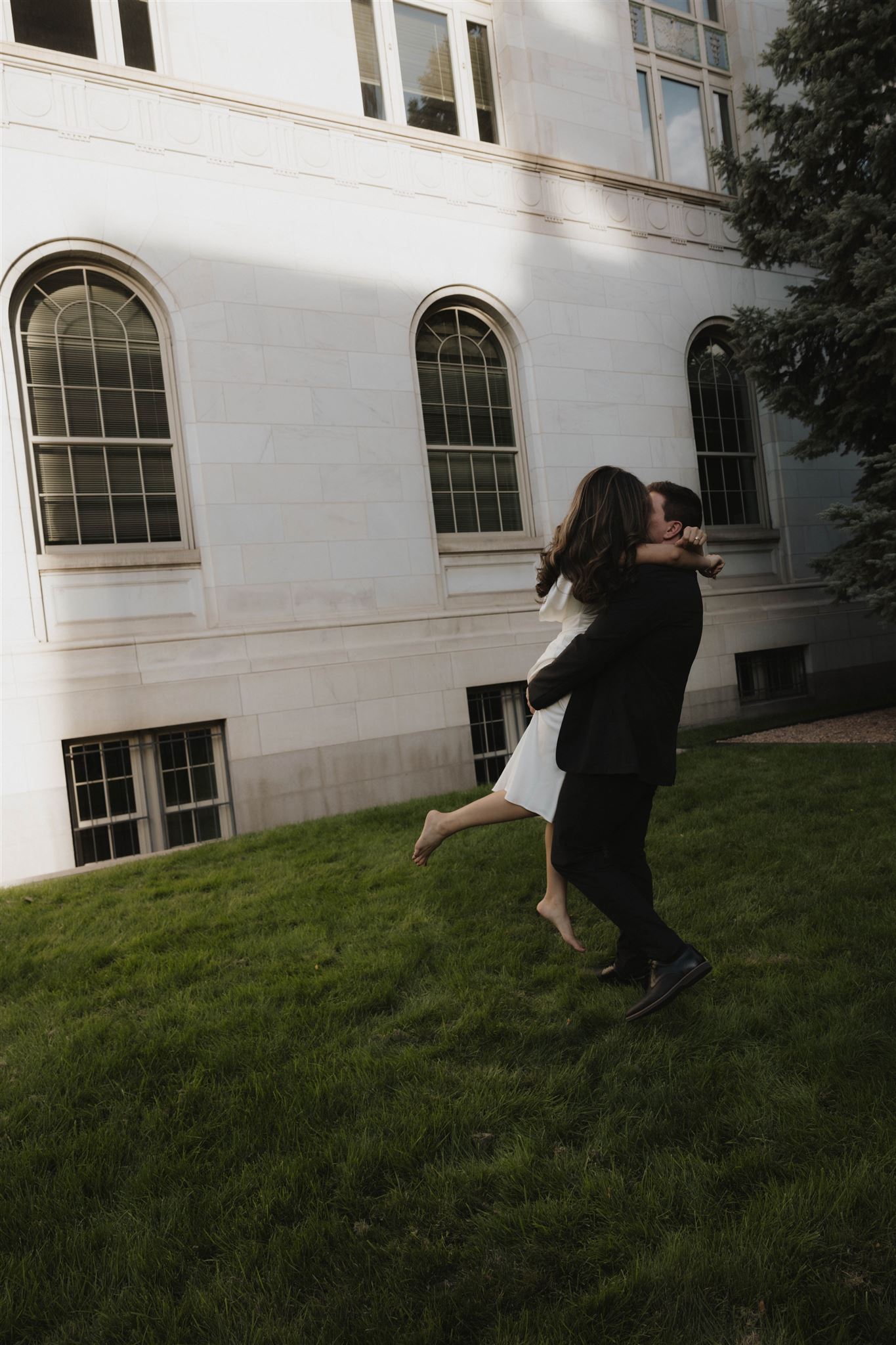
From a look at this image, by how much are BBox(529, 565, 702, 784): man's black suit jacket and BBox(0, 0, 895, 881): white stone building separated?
21.6 feet

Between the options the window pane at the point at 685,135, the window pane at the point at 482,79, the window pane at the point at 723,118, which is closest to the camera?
the window pane at the point at 482,79

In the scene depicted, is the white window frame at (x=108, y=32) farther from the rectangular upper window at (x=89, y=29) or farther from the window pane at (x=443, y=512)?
the window pane at (x=443, y=512)

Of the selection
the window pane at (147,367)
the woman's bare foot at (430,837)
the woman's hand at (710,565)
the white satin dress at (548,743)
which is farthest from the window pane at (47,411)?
the woman's hand at (710,565)

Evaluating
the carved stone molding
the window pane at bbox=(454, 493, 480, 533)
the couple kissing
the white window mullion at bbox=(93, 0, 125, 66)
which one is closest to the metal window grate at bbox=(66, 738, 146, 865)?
the window pane at bbox=(454, 493, 480, 533)

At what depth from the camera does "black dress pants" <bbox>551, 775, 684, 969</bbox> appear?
353 cm

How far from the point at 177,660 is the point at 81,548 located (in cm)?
149

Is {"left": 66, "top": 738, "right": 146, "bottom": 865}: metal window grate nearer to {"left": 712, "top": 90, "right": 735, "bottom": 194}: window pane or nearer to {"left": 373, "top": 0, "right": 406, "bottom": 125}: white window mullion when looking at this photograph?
{"left": 373, "top": 0, "right": 406, "bottom": 125}: white window mullion

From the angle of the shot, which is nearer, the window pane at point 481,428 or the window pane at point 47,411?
the window pane at point 47,411

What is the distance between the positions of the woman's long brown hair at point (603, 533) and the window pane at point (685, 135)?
1217 centimetres

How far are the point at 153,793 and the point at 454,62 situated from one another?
1017 cm

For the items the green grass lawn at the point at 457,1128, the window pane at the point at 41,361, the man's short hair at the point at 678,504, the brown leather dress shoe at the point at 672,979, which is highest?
the window pane at the point at 41,361

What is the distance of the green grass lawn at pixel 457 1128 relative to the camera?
7.25 ft

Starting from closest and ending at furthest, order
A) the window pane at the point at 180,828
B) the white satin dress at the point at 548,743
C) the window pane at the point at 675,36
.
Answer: the white satin dress at the point at 548,743 < the window pane at the point at 180,828 < the window pane at the point at 675,36

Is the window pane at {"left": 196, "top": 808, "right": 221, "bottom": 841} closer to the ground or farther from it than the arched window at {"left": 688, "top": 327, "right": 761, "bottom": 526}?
closer to the ground
